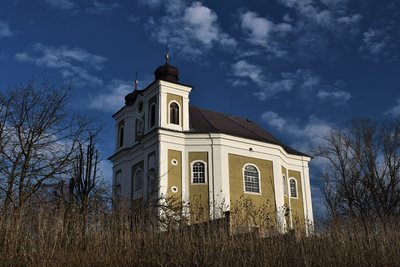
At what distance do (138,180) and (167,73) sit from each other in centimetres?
779

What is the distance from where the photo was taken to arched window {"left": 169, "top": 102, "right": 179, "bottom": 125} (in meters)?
33.3

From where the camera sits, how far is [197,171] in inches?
1259

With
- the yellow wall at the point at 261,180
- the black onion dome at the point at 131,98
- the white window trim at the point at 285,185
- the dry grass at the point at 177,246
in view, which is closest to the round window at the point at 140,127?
the black onion dome at the point at 131,98

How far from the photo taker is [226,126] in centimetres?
3588

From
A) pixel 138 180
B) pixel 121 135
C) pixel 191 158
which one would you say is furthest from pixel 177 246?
pixel 121 135

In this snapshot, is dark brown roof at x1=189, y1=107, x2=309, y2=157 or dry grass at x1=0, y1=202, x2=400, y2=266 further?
dark brown roof at x1=189, y1=107, x2=309, y2=157

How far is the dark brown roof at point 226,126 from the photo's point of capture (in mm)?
33844

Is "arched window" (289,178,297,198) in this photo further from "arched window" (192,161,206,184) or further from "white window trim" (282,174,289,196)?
"arched window" (192,161,206,184)

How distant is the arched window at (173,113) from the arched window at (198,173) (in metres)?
3.37

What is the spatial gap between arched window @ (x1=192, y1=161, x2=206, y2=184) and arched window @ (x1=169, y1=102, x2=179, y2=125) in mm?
3365

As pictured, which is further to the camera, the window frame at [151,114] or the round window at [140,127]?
the round window at [140,127]

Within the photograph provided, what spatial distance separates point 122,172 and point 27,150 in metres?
20.1

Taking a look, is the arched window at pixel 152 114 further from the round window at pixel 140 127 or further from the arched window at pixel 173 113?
the round window at pixel 140 127

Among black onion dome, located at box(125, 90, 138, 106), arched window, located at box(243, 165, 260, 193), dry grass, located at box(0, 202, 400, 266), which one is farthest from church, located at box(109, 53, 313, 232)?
dry grass, located at box(0, 202, 400, 266)
